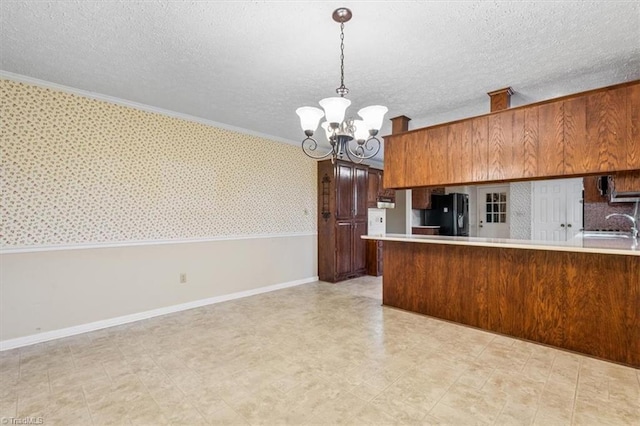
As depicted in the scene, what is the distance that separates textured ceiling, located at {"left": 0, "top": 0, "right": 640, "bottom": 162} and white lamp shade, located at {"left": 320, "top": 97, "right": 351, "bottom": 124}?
50 centimetres

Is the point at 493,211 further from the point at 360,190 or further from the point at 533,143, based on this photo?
the point at 533,143

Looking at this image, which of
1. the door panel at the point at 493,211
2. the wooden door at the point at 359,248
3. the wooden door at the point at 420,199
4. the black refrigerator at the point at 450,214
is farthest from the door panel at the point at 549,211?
the wooden door at the point at 359,248

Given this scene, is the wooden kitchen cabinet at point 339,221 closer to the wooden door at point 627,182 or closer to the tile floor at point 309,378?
the tile floor at point 309,378

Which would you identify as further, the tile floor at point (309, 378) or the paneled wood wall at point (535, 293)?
the paneled wood wall at point (535, 293)

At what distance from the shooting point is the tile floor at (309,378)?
1814 mm

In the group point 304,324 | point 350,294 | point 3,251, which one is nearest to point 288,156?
point 350,294

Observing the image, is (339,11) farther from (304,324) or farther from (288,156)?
(288,156)

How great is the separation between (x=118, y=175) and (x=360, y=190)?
3.90 meters

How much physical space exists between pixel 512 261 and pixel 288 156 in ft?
11.4

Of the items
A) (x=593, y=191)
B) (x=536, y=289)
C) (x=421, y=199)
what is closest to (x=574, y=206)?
(x=593, y=191)

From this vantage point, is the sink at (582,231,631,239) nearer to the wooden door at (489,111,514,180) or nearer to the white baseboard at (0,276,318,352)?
the wooden door at (489,111,514,180)

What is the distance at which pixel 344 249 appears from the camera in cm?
552

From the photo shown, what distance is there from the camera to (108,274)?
3.31m

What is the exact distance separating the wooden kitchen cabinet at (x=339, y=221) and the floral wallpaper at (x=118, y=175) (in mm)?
1001
